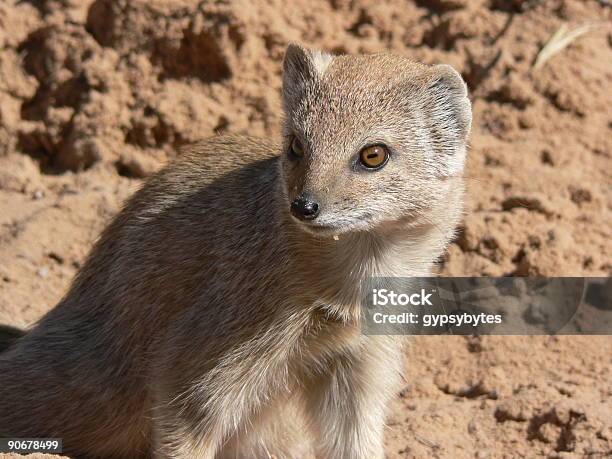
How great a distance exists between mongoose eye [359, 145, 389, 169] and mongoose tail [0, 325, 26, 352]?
8.38 feet

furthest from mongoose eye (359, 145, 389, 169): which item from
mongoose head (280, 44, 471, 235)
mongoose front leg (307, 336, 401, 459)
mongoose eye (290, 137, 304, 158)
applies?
mongoose front leg (307, 336, 401, 459)

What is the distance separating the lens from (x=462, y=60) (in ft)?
22.0

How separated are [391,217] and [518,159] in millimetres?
2661

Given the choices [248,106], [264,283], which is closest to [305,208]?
[264,283]

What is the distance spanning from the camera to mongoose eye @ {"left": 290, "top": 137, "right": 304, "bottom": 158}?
393 cm

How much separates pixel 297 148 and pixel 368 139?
291 mm

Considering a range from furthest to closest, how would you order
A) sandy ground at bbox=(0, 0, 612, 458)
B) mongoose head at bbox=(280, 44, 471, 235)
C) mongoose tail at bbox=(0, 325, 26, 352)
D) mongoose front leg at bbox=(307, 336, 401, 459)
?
sandy ground at bbox=(0, 0, 612, 458) < mongoose tail at bbox=(0, 325, 26, 352) < mongoose front leg at bbox=(307, 336, 401, 459) < mongoose head at bbox=(280, 44, 471, 235)

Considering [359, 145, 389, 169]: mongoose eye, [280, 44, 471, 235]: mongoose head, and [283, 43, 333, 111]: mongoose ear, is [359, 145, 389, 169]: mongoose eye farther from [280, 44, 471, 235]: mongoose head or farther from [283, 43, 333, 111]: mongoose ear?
[283, 43, 333, 111]: mongoose ear

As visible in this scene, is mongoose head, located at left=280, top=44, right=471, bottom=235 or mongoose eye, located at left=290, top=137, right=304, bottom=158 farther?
mongoose eye, located at left=290, top=137, right=304, bottom=158

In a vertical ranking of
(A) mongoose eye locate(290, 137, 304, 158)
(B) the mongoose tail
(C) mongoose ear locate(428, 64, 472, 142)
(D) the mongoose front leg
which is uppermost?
(C) mongoose ear locate(428, 64, 472, 142)

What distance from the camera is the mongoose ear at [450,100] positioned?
409 cm

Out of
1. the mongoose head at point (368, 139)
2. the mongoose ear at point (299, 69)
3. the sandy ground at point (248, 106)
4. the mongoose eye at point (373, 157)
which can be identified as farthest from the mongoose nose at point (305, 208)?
the sandy ground at point (248, 106)

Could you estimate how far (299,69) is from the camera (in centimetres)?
426

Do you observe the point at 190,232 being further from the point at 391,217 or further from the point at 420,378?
Answer: the point at 420,378
